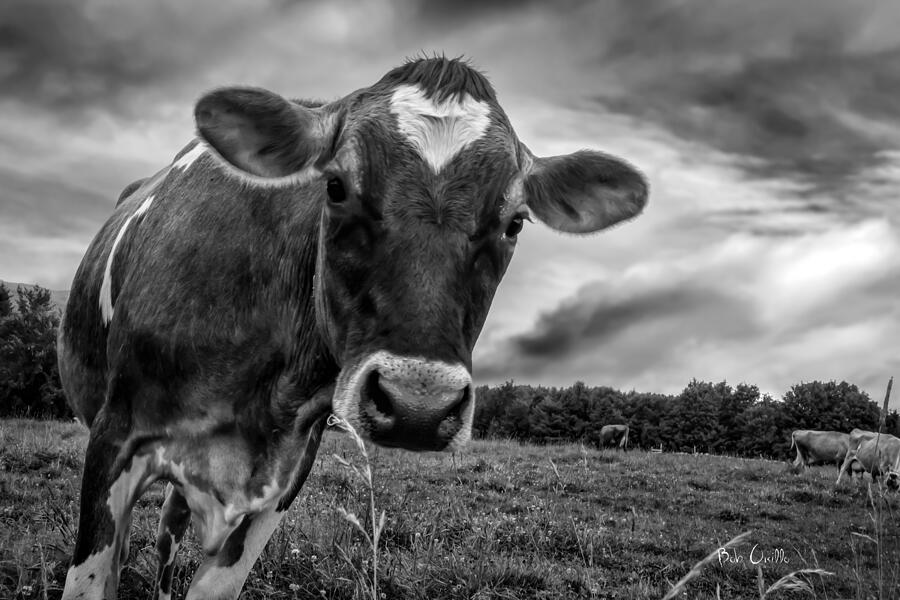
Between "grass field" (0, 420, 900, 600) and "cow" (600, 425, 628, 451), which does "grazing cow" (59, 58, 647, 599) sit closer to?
"grass field" (0, 420, 900, 600)

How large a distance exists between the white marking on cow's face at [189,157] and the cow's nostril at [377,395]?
2577 mm

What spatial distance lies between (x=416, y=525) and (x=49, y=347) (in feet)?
109

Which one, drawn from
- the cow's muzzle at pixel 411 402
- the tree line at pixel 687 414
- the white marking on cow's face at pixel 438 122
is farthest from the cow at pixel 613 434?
the cow's muzzle at pixel 411 402

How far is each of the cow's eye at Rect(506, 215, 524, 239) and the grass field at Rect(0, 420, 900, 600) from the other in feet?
4.79

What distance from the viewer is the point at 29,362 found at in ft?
114

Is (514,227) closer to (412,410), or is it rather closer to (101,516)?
(412,410)

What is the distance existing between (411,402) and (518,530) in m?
6.09

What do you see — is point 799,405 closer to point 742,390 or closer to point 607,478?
point 742,390

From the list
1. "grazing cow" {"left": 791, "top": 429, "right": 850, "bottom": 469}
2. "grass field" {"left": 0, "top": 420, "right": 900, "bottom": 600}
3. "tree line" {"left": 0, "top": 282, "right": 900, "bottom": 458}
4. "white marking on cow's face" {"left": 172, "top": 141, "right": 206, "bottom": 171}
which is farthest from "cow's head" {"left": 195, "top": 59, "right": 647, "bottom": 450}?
"tree line" {"left": 0, "top": 282, "right": 900, "bottom": 458}

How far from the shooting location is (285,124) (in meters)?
3.51

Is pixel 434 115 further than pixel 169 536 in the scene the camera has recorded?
No

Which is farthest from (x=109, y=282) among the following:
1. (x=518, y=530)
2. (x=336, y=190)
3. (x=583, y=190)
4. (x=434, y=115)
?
(x=518, y=530)

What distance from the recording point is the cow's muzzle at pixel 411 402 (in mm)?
2562

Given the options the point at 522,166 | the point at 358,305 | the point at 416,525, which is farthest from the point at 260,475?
the point at 416,525
